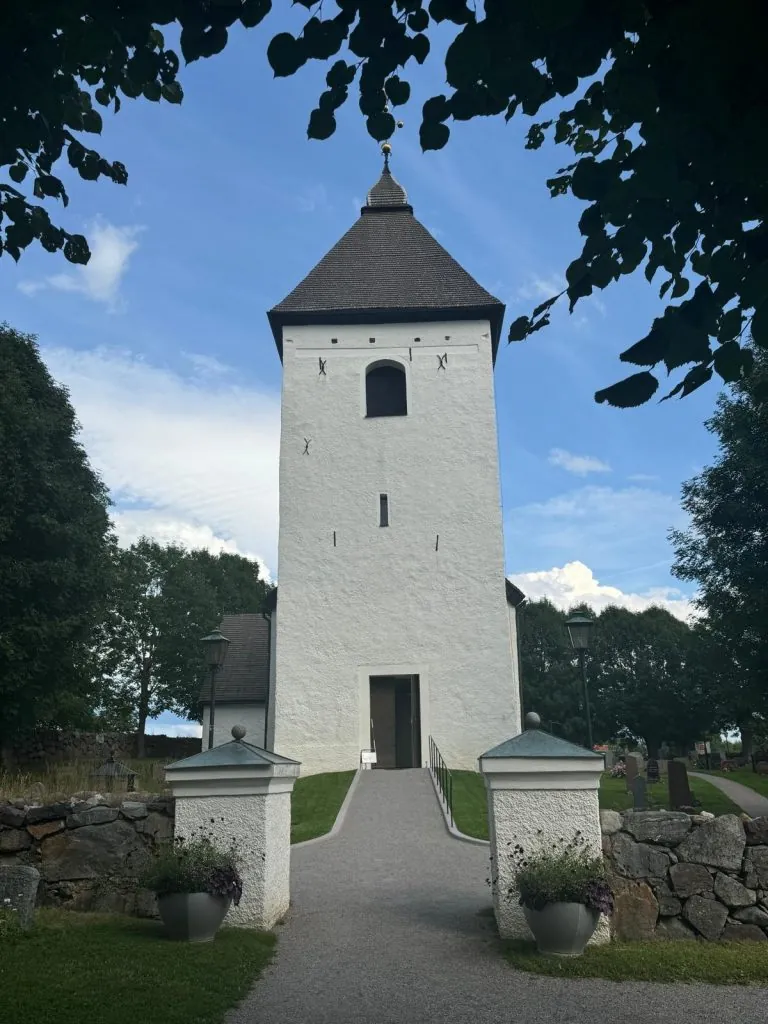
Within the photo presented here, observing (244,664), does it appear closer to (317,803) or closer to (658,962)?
(317,803)

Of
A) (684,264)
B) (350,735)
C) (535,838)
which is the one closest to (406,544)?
(350,735)

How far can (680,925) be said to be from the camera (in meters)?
7.67

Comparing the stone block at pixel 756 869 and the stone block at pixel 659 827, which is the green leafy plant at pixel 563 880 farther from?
the stone block at pixel 756 869

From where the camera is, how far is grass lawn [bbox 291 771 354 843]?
1421 cm

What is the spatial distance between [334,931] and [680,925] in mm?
3145

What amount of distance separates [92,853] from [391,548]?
1538 cm

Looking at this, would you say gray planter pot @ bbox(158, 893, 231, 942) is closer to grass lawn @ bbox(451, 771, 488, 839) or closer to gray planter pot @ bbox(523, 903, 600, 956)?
gray planter pot @ bbox(523, 903, 600, 956)

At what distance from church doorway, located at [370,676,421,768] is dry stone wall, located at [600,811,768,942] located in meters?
15.1

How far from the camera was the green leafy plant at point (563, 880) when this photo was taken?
709 cm

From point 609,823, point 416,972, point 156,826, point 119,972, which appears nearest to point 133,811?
point 156,826

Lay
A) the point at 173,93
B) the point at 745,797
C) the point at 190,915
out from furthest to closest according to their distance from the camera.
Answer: the point at 745,797
the point at 190,915
the point at 173,93

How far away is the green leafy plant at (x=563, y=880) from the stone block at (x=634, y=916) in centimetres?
52

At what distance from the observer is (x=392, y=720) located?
2316 centimetres

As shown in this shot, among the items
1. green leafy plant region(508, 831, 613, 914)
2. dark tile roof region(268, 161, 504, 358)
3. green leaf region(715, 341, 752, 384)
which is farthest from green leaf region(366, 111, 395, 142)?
dark tile roof region(268, 161, 504, 358)
